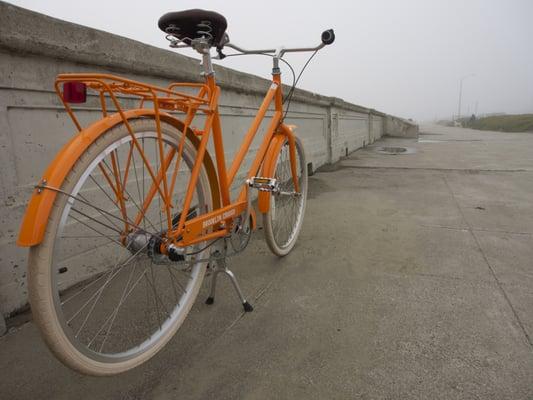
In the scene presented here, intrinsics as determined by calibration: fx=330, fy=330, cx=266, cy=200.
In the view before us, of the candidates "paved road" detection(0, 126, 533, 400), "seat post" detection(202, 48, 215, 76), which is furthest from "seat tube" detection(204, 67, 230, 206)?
"paved road" detection(0, 126, 533, 400)

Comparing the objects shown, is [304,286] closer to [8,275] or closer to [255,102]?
[8,275]

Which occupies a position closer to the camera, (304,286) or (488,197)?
(304,286)

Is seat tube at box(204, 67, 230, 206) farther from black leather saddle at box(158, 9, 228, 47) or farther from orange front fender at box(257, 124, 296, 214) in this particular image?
orange front fender at box(257, 124, 296, 214)

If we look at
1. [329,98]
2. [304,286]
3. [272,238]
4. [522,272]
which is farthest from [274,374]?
[329,98]

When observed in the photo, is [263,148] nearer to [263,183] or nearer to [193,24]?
[263,183]

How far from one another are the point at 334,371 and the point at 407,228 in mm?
2010

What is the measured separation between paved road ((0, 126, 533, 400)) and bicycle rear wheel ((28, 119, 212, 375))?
19 centimetres

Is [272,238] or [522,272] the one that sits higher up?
[272,238]

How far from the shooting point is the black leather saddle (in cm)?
138

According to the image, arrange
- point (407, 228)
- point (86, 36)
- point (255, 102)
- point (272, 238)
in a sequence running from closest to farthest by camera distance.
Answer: point (86, 36) < point (272, 238) < point (407, 228) < point (255, 102)

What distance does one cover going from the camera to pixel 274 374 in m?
1.39

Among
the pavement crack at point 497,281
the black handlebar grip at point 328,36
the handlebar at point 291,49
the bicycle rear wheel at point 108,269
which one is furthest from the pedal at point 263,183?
the pavement crack at point 497,281

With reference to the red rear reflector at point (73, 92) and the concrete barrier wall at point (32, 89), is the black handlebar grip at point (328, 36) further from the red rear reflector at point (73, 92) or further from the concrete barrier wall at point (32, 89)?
the red rear reflector at point (73, 92)

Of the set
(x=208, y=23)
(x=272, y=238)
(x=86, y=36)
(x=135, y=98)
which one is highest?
(x=86, y=36)
